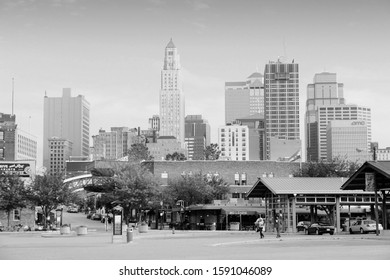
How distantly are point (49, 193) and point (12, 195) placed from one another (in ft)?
12.5

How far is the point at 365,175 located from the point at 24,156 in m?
51.9

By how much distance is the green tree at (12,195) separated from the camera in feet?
229

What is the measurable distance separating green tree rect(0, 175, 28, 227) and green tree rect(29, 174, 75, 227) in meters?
0.83

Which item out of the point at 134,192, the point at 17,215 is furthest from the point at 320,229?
the point at 17,215

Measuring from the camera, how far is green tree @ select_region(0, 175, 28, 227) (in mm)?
69812

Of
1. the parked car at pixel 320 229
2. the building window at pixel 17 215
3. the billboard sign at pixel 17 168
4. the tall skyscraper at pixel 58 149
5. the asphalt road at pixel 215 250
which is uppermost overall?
the tall skyscraper at pixel 58 149

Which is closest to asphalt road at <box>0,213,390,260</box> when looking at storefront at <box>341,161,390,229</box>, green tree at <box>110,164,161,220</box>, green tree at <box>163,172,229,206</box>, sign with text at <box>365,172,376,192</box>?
storefront at <box>341,161,390,229</box>

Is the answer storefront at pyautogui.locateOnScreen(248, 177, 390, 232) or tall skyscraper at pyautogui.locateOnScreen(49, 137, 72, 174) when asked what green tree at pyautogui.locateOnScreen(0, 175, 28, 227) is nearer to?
tall skyscraper at pyautogui.locateOnScreen(49, 137, 72, 174)

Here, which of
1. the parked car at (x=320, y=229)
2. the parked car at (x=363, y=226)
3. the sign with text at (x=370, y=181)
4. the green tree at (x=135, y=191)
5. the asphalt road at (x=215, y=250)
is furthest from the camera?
the green tree at (x=135, y=191)

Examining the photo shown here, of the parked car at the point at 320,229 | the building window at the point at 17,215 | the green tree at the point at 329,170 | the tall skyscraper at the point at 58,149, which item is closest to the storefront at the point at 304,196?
the parked car at the point at 320,229

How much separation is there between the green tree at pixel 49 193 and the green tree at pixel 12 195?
0.83m

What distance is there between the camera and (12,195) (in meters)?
70.1

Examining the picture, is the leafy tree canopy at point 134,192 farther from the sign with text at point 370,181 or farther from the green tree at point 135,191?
the sign with text at point 370,181
